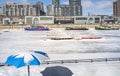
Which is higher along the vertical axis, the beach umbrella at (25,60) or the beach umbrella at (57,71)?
the beach umbrella at (25,60)

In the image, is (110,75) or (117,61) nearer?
(110,75)

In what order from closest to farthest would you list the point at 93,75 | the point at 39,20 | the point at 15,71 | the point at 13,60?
the point at 13,60
the point at 93,75
the point at 15,71
the point at 39,20

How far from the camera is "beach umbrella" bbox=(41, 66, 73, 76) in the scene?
49.7ft

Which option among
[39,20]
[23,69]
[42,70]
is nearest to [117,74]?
[42,70]

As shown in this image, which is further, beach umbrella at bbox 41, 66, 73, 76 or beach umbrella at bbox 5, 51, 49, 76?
beach umbrella at bbox 41, 66, 73, 76

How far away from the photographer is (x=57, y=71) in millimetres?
15797

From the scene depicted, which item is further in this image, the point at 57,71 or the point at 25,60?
the point at 57,71

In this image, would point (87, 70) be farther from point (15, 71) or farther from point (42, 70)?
point (15, 71)

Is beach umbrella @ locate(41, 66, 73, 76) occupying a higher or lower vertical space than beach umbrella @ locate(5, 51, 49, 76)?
lower

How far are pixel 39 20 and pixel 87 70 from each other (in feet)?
446

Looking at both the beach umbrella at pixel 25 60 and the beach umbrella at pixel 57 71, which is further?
the beach umbrella at pixel 57 71

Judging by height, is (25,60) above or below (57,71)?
above

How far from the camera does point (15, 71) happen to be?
16.1 metres

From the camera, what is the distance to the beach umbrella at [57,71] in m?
15.1
